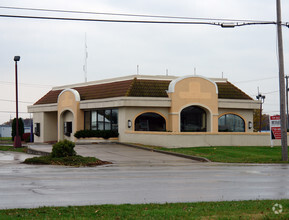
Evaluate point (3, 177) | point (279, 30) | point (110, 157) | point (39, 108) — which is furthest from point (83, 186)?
point (39, 108)

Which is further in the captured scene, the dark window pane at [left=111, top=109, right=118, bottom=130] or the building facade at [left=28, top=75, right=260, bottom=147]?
the dark window pane at [left=111, top=109, right=118, bottom=130]

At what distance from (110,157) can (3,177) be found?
400 inches

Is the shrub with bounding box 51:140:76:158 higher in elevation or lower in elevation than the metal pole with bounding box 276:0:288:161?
lower

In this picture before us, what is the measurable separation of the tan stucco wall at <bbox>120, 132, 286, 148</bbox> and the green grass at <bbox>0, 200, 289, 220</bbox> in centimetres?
2181

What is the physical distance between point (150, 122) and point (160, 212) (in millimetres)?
31841

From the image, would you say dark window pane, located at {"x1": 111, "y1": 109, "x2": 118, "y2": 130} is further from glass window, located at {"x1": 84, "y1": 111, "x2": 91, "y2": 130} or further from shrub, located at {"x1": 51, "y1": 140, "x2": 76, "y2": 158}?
shrub, located at {"x1": 51, "y1": 140, "x2": 76, "y2": 158}

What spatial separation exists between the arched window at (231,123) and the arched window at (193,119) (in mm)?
2259

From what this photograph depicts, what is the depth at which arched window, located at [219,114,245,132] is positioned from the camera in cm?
4341

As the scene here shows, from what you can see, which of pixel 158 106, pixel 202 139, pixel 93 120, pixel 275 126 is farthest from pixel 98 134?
pixel 275 126

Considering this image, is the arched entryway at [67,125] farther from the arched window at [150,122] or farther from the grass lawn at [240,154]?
the grass lawn at [240,154]

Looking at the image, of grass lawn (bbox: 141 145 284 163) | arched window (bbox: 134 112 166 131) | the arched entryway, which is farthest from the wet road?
the arched entryway

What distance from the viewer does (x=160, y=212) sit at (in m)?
8.98

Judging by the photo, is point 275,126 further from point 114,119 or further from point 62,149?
point 114,119

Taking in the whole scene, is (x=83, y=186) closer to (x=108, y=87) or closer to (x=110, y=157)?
(x=110, y=157)
